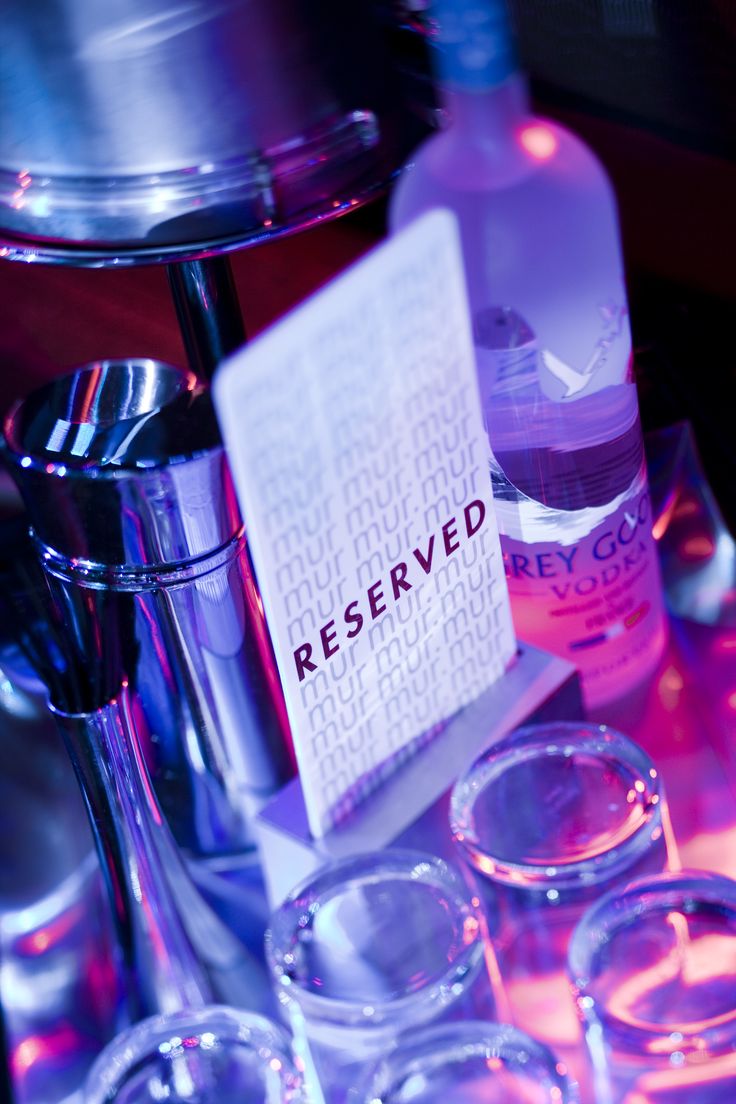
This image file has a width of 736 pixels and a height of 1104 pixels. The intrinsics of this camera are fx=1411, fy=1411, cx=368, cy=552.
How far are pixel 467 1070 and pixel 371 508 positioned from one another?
7.0 inches

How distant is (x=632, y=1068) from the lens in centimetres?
41

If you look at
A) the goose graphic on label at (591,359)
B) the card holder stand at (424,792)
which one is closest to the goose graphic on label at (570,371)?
the goose graphic on label at (591,359)

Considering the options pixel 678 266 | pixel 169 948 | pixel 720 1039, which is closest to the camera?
pixel 720 1039

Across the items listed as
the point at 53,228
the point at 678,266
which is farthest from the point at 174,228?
the point at 678,266

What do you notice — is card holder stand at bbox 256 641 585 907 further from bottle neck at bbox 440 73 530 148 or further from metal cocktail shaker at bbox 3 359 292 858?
bottle neck at bbox 440 73 530 148

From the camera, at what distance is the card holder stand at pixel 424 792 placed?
50 cm

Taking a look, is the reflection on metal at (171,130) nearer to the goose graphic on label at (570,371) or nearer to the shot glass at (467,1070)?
the goose graphic on label at (570,371)

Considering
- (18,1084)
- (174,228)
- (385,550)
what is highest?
(174,228)

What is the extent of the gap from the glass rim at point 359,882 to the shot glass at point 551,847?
1cm

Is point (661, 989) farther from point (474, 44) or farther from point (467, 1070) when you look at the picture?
point (474, 44)

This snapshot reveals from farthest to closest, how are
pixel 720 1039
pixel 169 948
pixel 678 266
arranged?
pixel 678 266
pixel 169 948
pixel 720 1039

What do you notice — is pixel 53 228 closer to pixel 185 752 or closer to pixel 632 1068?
pixel 185 752

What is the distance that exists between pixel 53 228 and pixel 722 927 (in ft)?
1.05

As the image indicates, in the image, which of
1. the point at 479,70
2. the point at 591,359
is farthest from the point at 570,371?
the point at 479,70
